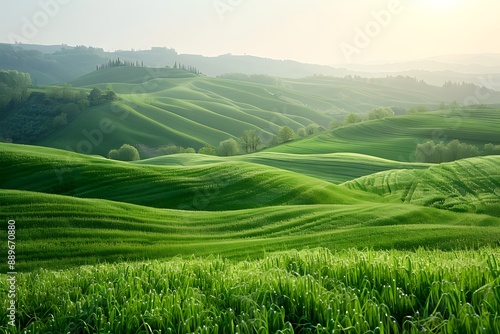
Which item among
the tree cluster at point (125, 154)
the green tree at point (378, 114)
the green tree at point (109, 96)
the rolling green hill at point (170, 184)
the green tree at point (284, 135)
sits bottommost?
the tree cluster at point (125, 154)

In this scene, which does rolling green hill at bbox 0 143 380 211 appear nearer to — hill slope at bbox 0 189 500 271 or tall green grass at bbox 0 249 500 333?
hill slope at bbox 0 189 500 271

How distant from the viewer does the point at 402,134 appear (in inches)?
3935

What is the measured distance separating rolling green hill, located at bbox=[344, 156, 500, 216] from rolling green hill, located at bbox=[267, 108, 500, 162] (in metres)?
51.5

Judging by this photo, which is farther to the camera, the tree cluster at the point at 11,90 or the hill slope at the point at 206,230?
the tree cluster at the point at 11,90

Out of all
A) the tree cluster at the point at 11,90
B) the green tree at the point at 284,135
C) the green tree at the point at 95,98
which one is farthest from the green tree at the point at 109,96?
the green tree at the point at 284,135

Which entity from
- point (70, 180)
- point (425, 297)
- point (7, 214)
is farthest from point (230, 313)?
point (70, 180)

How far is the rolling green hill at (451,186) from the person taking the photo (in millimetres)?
26766

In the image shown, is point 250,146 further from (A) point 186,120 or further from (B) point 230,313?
(B) point 230,313

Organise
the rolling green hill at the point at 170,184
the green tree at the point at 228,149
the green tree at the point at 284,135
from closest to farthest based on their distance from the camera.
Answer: the rolling green hill at the point at 170,184, the green tree at the point at 228,149, the green tree at the point at 284,135

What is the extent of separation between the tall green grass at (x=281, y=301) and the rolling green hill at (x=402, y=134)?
8092 cm

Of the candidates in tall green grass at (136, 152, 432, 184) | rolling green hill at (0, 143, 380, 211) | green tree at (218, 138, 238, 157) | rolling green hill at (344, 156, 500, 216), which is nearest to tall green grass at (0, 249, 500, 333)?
rolling green hill at (344, 156, 500, 216)

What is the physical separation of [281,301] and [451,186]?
28.0 meters

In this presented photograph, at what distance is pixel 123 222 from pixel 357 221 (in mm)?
10944

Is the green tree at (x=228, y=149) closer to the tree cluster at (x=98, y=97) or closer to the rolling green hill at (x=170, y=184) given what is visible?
the tree cluster at (x=98, y=97)
